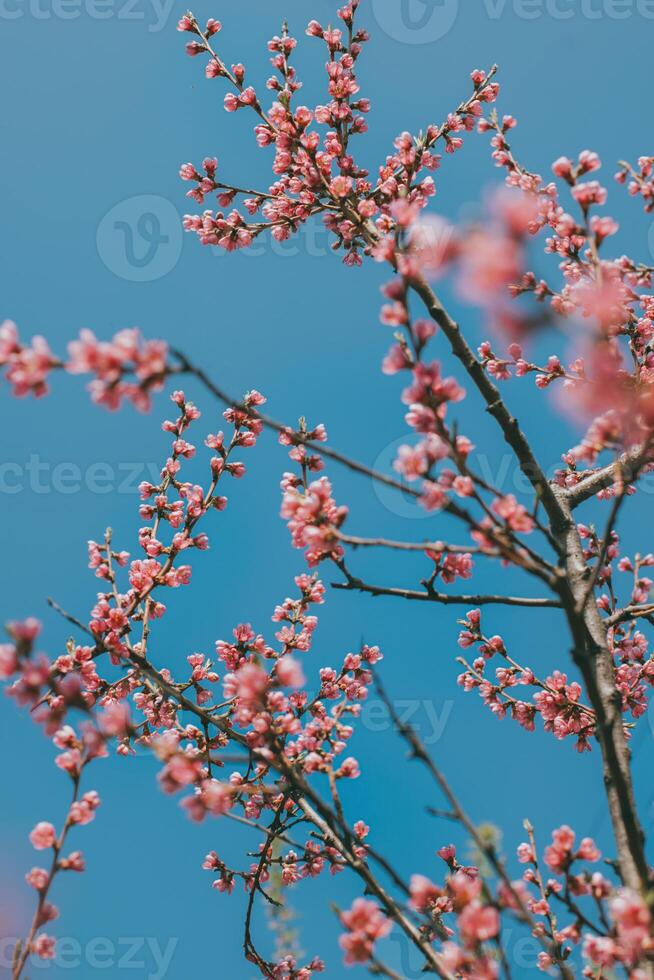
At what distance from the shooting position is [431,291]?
136 inches

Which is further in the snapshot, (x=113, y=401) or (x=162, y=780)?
(x=162, y=780)

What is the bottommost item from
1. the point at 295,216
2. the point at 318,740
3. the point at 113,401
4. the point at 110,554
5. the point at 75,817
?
the point at 75,817

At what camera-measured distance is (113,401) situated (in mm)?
2350

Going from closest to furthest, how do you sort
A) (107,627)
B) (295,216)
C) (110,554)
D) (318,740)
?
1. (318,740)
2. (107,627)
3. (110,554)
4. (295,216)

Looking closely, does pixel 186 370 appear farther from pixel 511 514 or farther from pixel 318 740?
pixel 318 740

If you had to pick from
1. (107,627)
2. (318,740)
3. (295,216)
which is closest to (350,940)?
(318,740)

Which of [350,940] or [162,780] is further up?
[162,780]

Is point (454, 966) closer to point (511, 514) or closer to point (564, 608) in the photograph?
point (564, 608)

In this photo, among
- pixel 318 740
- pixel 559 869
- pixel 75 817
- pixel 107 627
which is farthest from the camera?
pixel 107 627

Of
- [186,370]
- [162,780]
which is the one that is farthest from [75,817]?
[186,370]

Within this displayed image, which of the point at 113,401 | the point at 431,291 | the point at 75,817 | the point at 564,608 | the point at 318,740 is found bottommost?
the point at 75,817

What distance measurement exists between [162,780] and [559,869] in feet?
4.90

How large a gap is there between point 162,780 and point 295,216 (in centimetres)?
425

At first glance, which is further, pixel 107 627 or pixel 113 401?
pixel 107 627
